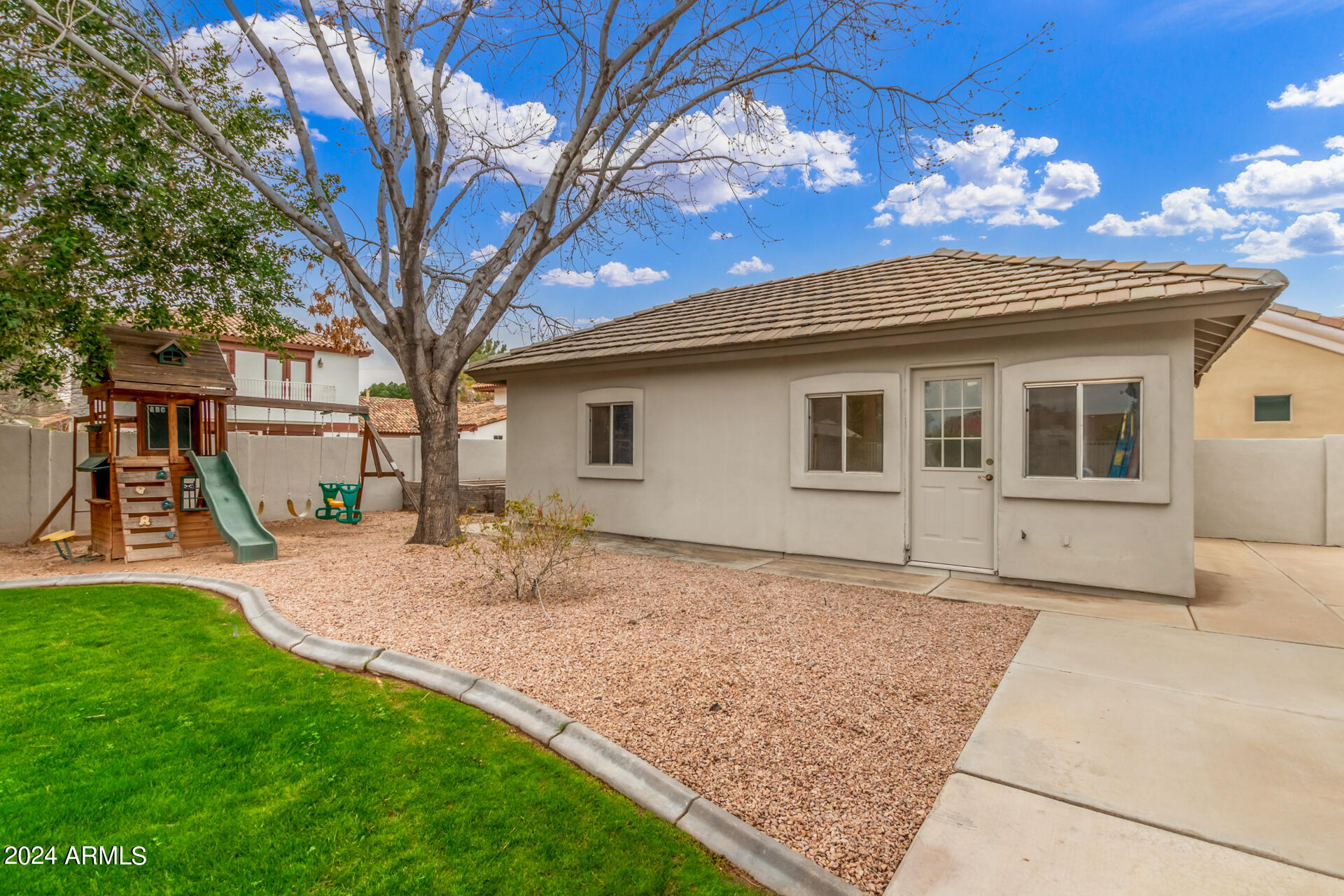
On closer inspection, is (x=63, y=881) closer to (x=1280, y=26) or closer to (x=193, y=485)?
(x=193, y=485)

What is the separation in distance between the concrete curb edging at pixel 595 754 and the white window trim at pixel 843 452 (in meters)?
4.79

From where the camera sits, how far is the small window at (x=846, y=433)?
7.03m

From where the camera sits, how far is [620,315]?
1138 centimetres

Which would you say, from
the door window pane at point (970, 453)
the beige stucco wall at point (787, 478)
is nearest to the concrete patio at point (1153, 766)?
the beige stucco wall at point (787, 478)

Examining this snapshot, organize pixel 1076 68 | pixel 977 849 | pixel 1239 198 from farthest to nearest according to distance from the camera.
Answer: pixel 1239 198 → pixel 1076 68 → pixel 977 849

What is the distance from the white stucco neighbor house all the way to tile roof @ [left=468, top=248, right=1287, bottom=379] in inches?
1.3

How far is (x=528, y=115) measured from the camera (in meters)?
8.80

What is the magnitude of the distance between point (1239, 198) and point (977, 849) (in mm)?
19328

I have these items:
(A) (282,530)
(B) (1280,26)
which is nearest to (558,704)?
(A) (282,530)

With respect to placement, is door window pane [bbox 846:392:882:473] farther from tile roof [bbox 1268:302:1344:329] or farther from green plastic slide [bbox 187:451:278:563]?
tile roof [bbox 1268:302:1344:329]

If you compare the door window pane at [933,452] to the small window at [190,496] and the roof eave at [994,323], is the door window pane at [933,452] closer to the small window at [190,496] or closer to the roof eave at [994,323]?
the roof eave at [994,323]

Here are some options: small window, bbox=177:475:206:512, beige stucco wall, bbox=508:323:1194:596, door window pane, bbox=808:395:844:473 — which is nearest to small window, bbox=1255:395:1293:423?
beige stucco wall, bbox=508:323:1194:596

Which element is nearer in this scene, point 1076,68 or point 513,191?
point 1076,68

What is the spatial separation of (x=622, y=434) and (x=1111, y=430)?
239 inches
